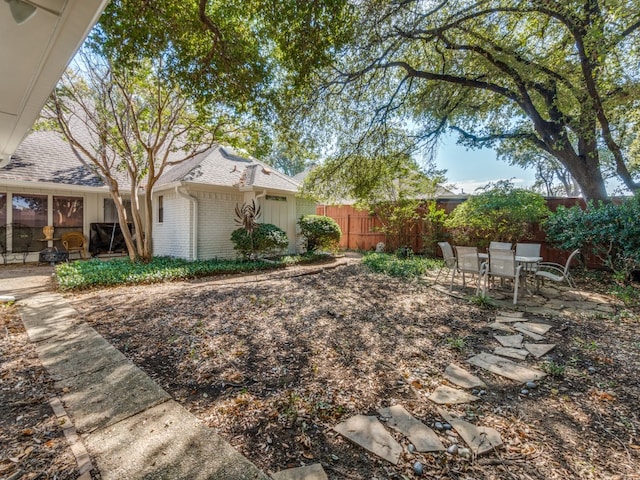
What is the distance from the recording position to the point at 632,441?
2201 millimetres

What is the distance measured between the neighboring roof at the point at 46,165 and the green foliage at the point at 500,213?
12348 mm

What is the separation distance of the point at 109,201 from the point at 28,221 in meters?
2.47

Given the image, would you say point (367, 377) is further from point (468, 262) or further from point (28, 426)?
point (468, 262)

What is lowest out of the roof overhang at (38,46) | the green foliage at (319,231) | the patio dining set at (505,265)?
the patio dining set at (505,265)

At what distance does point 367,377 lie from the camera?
9.95 ft

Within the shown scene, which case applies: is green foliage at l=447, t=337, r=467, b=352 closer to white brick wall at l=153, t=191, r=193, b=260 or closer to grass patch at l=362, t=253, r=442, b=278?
grass patch at l=362, t=253, r=442, b=278

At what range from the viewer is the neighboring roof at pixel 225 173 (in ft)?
32.9

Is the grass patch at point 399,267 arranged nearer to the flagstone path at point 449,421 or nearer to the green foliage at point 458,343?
the green foliage at point 458,343

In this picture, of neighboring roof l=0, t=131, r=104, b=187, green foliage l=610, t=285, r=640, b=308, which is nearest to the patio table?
green foliage l=610, t=285, r=640, b=308

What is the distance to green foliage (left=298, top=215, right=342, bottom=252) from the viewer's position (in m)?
11.7

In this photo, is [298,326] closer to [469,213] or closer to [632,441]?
[632,441]

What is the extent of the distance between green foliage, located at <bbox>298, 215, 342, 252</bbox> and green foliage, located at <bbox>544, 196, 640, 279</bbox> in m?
6.98

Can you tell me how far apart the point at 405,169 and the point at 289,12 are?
587 cm

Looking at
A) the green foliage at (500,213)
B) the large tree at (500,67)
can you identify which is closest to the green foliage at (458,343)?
the large tree at (500,67)
